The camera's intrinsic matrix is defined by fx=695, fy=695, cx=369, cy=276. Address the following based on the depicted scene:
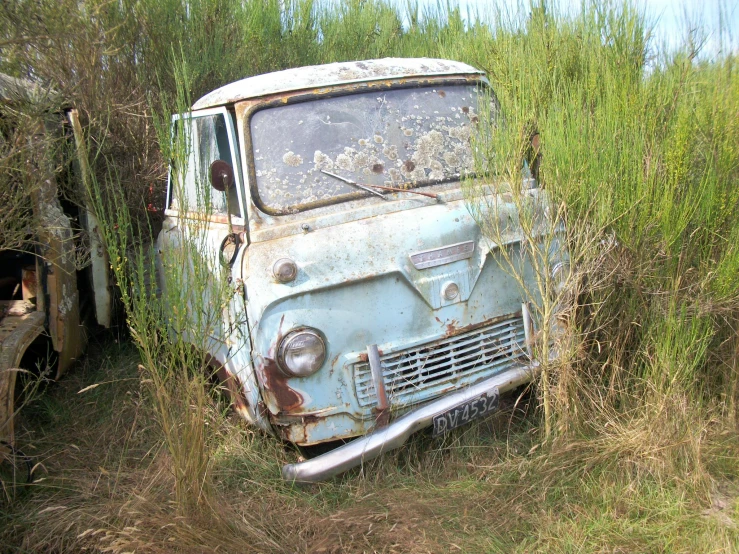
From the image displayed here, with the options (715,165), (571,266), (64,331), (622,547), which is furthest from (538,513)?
(64,331)

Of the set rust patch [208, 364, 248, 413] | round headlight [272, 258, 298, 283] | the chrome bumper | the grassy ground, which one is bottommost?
the grassy ground

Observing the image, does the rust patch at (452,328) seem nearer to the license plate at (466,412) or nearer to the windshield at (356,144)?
the license plate at (466,412)

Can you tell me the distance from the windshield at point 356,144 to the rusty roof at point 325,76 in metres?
0.09

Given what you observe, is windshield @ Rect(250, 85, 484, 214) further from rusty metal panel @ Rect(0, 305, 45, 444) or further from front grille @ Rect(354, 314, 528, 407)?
rusty metal panel @ Rect(0, 305, 45, 444)

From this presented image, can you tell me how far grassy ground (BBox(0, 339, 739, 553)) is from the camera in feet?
9.20

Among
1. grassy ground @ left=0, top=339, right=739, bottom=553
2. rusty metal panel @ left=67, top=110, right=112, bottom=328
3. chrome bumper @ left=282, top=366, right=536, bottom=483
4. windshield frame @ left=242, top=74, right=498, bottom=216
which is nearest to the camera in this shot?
grassy ground @ left=0, top=339, right=739, bottom=553

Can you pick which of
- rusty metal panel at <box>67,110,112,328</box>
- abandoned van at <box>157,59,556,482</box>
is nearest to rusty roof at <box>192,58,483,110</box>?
abandoned van at <box>157,59,556,482</box>

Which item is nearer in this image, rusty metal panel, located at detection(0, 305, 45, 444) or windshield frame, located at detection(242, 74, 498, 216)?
A: rusty metal panel, located at detection(0, 305, 45, 444)

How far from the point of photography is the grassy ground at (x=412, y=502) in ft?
9.20

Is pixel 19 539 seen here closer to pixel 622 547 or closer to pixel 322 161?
pixel 322 161

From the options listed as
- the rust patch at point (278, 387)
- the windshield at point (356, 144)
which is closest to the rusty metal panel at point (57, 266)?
the windshield at point (356, 144)

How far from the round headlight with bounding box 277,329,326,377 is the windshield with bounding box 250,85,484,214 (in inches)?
27.2

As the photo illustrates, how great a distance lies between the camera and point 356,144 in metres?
3.60

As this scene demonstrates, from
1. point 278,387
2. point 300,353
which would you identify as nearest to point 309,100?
point 300,353
